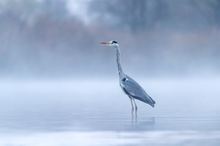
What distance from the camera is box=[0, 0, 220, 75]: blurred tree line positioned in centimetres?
2609

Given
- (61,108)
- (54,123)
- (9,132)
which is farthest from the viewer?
(61,108)

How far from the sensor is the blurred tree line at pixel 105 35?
2609 centimetres

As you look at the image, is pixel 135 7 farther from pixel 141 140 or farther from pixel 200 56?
pixel 141 140

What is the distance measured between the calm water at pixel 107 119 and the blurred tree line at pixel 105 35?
6220 millimetres

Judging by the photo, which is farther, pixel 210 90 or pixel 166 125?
pixel 210 90

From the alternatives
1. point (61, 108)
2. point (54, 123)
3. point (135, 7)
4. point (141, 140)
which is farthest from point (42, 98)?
point (135, 7)

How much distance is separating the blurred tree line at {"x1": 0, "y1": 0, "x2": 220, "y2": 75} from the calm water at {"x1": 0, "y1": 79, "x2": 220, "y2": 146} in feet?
20.4

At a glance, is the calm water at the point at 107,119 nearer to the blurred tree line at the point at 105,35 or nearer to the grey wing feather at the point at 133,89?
the grey wing feather at the point at 133,89

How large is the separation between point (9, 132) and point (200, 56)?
51.2ft

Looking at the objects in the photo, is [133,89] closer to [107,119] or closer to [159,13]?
[107,119]

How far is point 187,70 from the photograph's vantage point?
26984mm

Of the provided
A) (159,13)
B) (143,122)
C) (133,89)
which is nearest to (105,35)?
(159,13)

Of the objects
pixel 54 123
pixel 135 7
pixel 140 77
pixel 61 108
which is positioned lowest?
pixel 54 123

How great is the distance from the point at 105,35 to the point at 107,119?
13.5 metres
